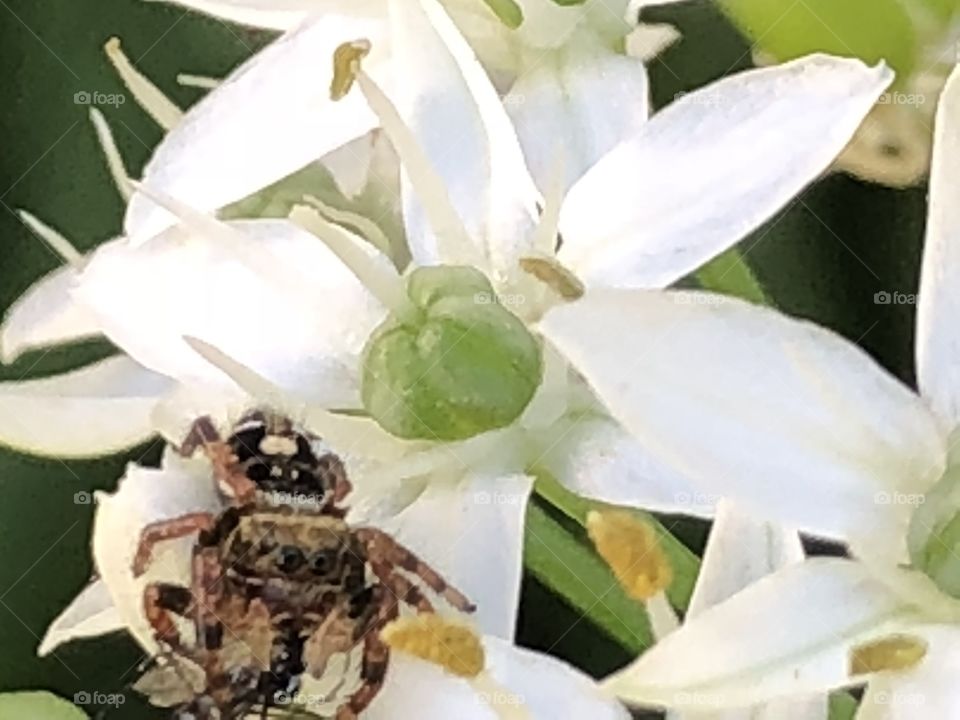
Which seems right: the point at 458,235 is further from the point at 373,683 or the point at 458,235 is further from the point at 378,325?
the point at 373,683

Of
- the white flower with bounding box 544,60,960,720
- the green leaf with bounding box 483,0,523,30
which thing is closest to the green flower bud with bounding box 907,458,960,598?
the white flower with bounding box 544,60,960,720

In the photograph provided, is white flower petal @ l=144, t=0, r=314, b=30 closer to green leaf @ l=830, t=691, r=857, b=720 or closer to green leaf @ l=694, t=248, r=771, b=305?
green leaf @ l=694, t=248, r=771, b=305

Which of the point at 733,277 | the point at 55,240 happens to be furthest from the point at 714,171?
the point at 55,240

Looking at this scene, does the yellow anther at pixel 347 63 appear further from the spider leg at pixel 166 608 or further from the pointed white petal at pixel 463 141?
the spider leg at pixel 166 608

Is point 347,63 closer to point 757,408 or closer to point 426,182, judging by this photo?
point 426,182

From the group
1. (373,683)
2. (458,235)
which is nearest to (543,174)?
(458,235)

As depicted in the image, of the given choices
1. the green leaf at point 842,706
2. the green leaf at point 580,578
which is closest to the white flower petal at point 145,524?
the green leaf at point 580,578
